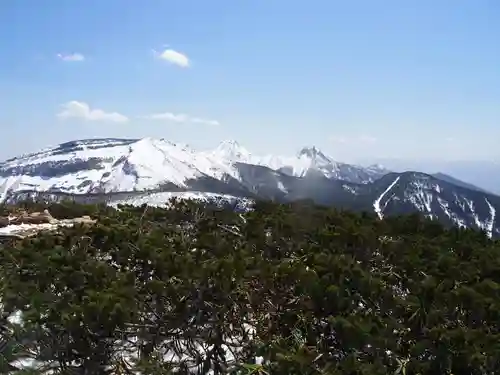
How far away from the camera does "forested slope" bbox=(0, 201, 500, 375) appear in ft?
28.9

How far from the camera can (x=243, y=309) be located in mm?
10805

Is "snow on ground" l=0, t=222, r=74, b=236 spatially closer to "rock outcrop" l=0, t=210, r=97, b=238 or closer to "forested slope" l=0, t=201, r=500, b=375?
"rock outcrop" l=0, t=210, r=97, b=238

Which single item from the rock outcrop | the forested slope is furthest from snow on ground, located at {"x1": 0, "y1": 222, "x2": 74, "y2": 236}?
the forested slope

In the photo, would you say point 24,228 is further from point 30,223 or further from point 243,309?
point 243,309

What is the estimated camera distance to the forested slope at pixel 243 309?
28.9 ft

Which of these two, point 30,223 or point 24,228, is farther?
point 30,223

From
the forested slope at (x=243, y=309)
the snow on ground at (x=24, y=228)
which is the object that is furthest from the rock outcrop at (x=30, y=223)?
the forested slope at (x=243, y=309)

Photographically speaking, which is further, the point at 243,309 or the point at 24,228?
the point at 24,228

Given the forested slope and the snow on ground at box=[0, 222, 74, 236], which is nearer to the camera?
the forested slope

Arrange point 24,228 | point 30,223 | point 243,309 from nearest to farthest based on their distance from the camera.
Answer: point 243,309, point 24,228, point 30,223

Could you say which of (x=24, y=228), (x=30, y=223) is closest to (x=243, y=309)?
(x=24, y=228)

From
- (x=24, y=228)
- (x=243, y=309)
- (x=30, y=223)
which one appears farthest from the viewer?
(x=30, y=223)

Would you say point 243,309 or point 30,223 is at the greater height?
point 30,223

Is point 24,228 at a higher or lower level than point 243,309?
higher
